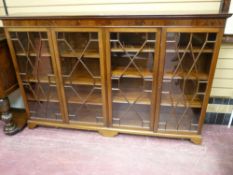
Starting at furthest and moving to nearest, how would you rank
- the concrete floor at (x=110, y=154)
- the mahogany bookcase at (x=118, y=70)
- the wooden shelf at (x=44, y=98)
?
the wooden shelf at (x=44, y=98), the concrete floor at (x=110, y=154), the mahogany bookcase at (x=118, y=70)

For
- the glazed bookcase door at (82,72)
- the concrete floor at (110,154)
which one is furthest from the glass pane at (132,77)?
the concrete floor at (110,154)

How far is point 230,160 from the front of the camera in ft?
5.89

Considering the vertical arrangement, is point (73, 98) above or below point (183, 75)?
below

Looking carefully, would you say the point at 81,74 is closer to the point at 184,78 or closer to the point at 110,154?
the point at 110,154

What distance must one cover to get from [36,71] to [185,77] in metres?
1.43

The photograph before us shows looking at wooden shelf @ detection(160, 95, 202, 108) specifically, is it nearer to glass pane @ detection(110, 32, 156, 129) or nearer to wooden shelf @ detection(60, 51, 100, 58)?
glass pane @ detection(110, 32, 156, 129)

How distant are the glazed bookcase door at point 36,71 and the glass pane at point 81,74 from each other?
0.12 m

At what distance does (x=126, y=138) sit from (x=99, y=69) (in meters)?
0.77

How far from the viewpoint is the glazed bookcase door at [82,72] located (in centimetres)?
175

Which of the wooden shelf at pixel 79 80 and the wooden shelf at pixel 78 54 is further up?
the wooden shelf at pixel 78 54

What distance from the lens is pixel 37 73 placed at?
2.01 m

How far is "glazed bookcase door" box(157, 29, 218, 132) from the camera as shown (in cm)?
161

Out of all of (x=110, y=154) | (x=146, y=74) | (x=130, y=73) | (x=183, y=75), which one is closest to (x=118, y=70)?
(x=130, y=73)

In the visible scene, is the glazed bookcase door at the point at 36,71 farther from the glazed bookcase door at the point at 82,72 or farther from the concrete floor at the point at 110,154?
the concrete floor at the point at 110,154
